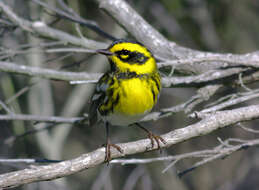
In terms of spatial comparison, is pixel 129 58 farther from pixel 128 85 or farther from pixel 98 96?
pixel 98 96

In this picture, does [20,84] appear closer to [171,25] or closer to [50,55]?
[50,55]

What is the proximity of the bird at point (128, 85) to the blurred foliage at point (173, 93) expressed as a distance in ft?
10.9

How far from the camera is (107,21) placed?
8.59 meters

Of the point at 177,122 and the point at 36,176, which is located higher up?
the point at 177,122

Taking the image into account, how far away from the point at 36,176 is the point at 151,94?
1480 millimetres

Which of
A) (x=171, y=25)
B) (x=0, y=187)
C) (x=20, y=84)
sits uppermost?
(x=171, y=25)

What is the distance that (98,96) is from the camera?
164 inches

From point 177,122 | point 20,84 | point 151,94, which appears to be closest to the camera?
point 151,94

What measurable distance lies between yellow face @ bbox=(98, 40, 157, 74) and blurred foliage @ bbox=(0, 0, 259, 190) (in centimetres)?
329

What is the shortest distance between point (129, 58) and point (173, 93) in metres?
4.01

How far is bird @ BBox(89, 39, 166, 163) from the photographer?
3.80 metres

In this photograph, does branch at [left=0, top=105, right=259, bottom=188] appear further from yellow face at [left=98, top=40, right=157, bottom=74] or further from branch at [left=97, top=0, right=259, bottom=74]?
branch at [left=97, top=0, right=259, bottom=74]

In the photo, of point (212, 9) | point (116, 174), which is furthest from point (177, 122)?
point (212, 9)

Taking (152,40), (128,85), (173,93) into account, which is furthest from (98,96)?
(173,93)
